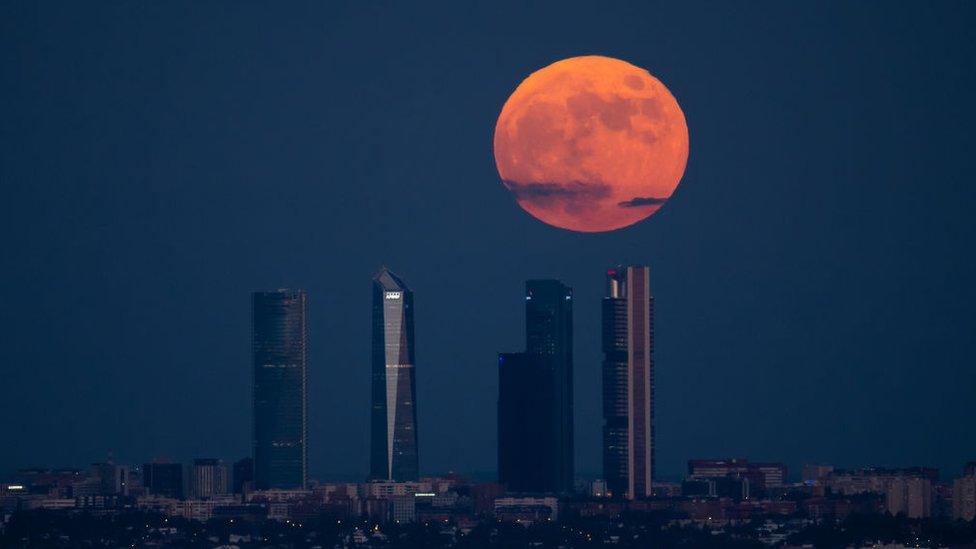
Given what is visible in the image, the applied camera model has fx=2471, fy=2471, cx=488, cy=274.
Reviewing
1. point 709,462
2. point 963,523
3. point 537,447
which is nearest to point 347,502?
point 537,447

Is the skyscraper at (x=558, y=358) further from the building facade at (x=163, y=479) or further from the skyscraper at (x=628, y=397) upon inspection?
the building facade at (x=163, y=479)

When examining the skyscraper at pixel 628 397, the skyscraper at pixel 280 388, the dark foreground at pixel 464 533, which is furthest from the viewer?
the skyscraper at pixel 280 388

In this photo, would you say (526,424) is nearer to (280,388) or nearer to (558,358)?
(558,358)

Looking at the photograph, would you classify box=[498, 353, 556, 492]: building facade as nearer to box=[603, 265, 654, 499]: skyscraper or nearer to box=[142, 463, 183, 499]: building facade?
box=[603, 265, 654, 499]: skyscraper

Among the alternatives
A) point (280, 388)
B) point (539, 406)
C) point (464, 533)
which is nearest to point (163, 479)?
point (280, 388)

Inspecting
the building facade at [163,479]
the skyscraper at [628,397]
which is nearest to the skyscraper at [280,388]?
→ the building facade at [163,479]

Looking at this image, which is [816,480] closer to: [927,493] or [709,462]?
[709,462]
